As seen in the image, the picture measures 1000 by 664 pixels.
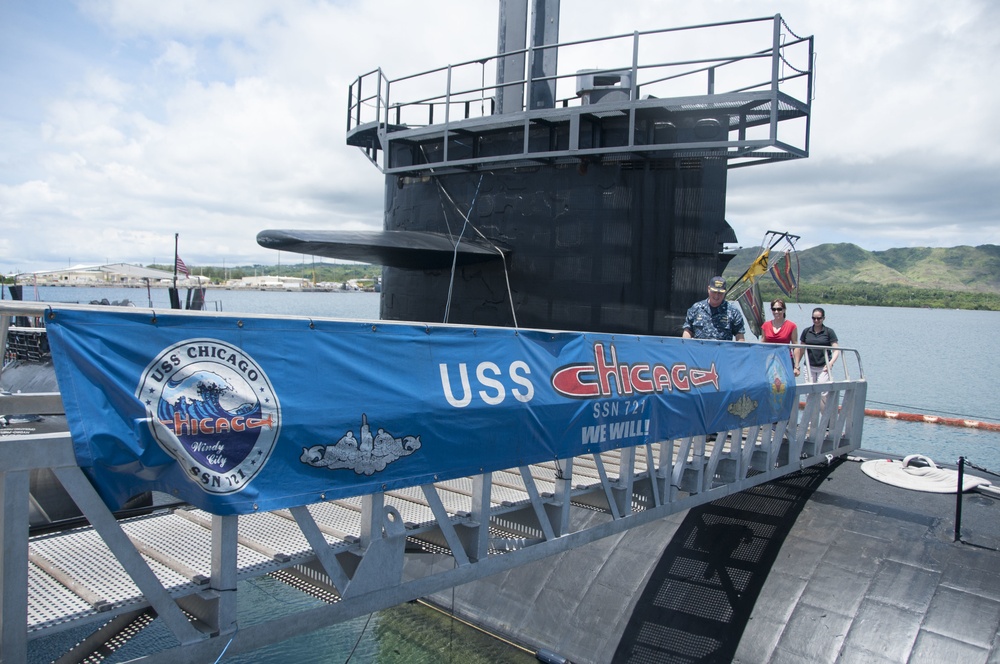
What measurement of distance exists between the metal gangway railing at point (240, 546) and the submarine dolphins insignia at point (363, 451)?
23 cm

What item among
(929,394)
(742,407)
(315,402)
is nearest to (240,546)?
(315,402)

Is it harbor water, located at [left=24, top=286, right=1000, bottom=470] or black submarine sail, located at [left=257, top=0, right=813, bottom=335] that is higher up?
black submarine sail, located at [left=257, top=0, right=813, bottom=335]

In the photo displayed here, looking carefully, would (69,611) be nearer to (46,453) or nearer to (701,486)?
(46,453)

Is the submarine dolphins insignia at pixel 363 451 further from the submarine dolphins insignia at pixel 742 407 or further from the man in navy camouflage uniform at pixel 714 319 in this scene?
the man in navy camouflage uniform at pixel 714 319

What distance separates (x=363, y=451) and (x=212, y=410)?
90cm

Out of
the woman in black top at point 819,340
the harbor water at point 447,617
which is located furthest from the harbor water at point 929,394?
the woman in black top at point 819,340

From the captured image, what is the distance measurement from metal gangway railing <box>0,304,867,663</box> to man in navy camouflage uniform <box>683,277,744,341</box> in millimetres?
2193

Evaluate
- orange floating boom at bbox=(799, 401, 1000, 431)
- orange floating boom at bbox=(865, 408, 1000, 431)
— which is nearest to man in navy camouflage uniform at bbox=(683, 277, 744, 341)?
orange floating boom at bbox=(799, 401, 1000, 431)

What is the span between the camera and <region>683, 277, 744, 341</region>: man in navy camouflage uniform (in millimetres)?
8664

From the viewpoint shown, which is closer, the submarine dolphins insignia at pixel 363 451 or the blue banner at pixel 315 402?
the blue banner at pixel 315 402

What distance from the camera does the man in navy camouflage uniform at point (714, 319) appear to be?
866 centimetres

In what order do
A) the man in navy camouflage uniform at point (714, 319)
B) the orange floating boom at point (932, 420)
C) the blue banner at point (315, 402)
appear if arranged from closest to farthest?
the blue banner at point (315, 402) < the man in navy camouflage uniform at point (714, 319) < the orange floating boom at point (932, 420)

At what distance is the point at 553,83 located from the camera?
39.3 ft

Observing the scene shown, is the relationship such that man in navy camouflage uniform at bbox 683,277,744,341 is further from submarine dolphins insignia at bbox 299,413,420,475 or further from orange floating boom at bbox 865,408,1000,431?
orange floating boom at bbox 865,408,1000,431
